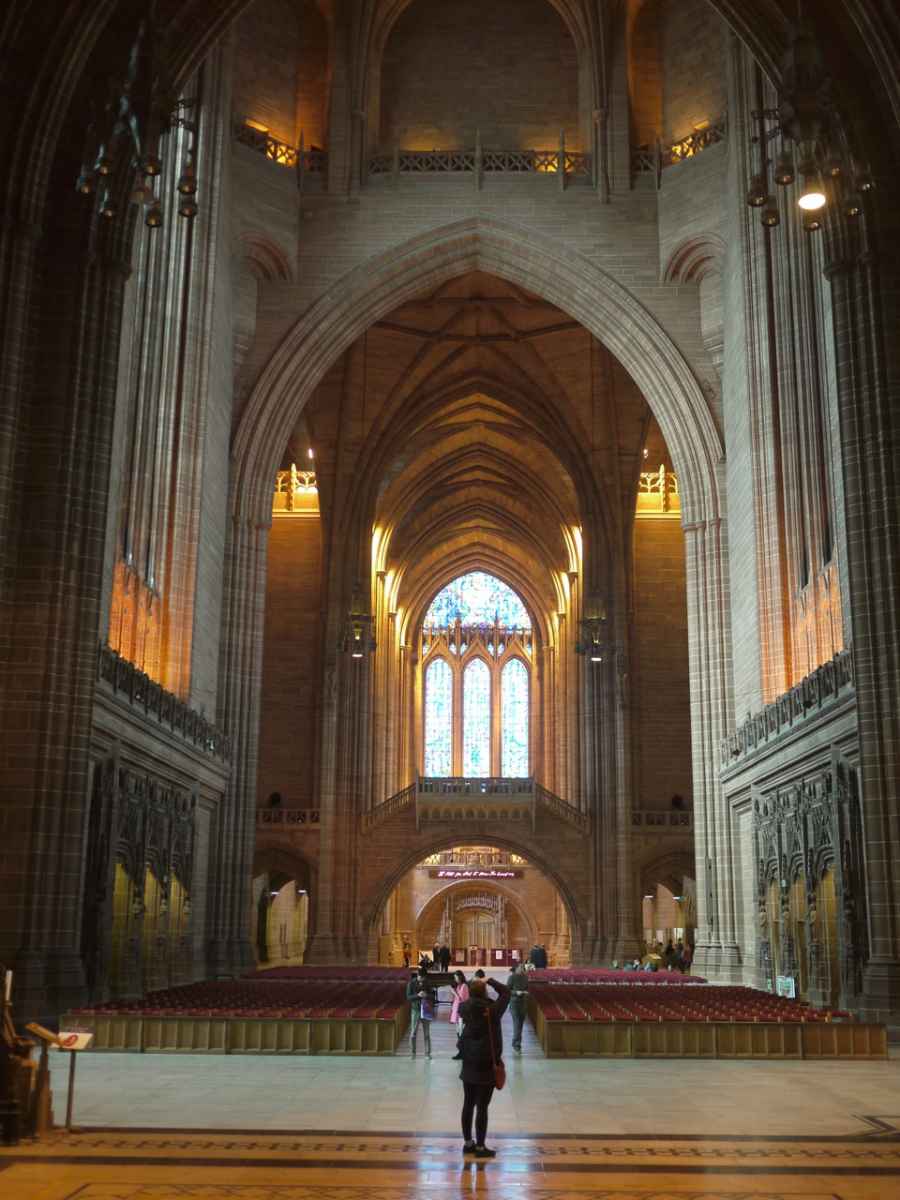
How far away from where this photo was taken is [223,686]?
26.7m

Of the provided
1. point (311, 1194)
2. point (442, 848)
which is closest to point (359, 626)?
point (442, 848)

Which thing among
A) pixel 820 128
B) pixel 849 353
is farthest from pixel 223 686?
pixel 820 128

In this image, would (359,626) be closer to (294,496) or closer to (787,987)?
(294,496)

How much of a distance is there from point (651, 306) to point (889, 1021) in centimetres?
1766

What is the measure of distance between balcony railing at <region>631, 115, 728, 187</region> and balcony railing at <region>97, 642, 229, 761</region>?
1545 centimetres

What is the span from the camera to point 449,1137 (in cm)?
805

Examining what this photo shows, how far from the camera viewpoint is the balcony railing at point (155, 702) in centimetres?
1703

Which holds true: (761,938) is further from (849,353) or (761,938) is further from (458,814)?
(458,814)

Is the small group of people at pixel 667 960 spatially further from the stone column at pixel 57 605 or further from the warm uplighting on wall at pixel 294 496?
the stone column at pixel 57 605

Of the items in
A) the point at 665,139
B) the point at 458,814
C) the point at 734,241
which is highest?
the point at 665,139

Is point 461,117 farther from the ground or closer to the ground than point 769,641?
farther from the ground

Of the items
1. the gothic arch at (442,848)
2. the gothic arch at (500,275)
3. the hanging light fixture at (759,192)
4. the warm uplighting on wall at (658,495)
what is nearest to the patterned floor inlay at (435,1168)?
the hanging light fixture at (759,192)

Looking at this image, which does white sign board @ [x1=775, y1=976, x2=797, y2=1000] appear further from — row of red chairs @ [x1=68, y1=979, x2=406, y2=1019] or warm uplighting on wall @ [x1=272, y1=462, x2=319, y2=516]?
warm uplighting on wall @ [x1=272, y1=462, x2=319, y2=516]

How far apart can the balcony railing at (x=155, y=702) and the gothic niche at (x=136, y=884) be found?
2.97ft
